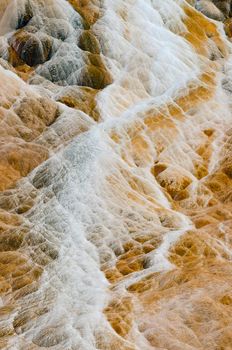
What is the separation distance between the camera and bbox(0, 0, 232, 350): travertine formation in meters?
44.8

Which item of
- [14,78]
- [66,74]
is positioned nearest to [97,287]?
[14,78]

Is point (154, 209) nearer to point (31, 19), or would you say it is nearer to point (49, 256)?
point (49, 256)

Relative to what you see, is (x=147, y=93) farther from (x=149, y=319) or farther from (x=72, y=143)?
(x=149, y=319)

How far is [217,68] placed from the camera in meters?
100

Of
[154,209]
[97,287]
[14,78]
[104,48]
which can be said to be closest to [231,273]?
[97,287]

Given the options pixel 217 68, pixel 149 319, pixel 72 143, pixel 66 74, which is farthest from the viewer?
pixel 217 68

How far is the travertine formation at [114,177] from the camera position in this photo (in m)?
44.8

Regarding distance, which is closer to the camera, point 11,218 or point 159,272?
point 159,272

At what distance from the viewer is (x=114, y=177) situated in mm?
65938

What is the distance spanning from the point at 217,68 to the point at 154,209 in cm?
4579

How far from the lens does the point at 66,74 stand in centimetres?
8562

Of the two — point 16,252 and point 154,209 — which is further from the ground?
point 154,209

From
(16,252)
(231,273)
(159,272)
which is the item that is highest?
(231,273)

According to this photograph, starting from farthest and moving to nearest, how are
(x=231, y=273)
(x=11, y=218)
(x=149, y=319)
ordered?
(x=11, y=218)
(x=231, y=273)
(x=149, y=319)
